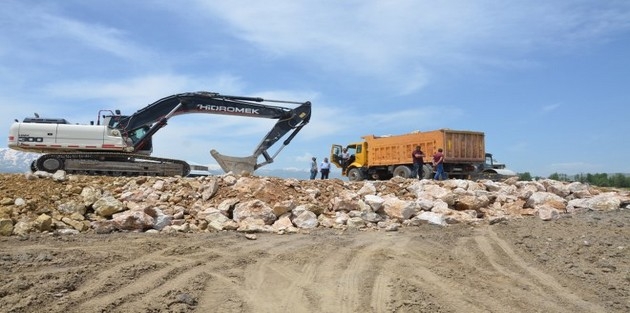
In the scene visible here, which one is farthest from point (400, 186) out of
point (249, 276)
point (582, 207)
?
point (249, 276)

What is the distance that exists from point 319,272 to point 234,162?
10.4 m

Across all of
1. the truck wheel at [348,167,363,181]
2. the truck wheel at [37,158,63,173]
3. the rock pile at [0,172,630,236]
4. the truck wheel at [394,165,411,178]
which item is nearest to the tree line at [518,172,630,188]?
the truck wheel at [394,165,411,178]

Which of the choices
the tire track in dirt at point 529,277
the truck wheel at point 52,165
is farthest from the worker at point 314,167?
the tire track in dirt at point 529,277

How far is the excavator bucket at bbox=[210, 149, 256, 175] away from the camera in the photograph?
606 inches

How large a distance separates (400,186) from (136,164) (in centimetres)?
835

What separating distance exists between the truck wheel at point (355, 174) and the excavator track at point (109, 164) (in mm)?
8535

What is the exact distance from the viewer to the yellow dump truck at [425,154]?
17.9 meters

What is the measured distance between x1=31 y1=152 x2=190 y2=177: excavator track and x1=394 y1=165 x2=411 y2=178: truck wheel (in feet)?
27.9

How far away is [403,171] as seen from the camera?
61.7 ft

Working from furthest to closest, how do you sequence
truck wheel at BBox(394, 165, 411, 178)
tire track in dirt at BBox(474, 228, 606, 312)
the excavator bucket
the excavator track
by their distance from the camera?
1. truck wheel at BBox(394, 165, 411, 178)
2. the excavator bucket
3. the excavator track
4. tire track in dirt at BBox(474, 228, 606, 312)

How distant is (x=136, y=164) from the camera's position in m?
14.7

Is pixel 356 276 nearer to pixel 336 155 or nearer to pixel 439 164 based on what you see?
pixel 439 164

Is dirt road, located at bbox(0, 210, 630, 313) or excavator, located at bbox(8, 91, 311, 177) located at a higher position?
excavator, located at bbox(8, 91, 311, 177)

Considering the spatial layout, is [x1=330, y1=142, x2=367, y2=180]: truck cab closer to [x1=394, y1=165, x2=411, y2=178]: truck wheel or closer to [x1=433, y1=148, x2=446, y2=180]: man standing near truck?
[x1=394, y1=165, x2=411, y2=178]: truck wheel
